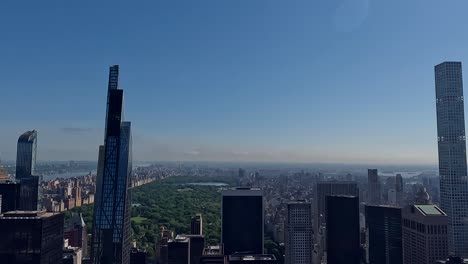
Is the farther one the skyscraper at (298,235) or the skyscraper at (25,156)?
the skyscraper at (25,156)

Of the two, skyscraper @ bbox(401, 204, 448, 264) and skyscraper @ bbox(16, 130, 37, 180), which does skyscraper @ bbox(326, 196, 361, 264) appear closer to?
skyscraper @ bbox(401, 204, 448, 264)

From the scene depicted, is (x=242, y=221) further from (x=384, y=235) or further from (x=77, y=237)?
(x=77, y=237)

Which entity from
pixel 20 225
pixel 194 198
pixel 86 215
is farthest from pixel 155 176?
pixel 20 225

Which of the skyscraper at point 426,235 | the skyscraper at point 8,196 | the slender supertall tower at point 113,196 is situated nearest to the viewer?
the skyscraper at point 426,235

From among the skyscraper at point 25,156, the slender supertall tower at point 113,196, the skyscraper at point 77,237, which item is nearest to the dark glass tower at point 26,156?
the skyscraper at point 25,156

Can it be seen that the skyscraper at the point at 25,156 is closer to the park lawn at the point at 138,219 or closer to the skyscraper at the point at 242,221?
the park lawn at the point at 138,219

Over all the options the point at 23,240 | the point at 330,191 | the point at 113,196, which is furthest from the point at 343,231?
the point at 23,240

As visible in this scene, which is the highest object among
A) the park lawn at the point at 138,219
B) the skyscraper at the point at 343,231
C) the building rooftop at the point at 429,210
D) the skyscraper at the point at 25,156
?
the skyscraper at the point at 25,156
